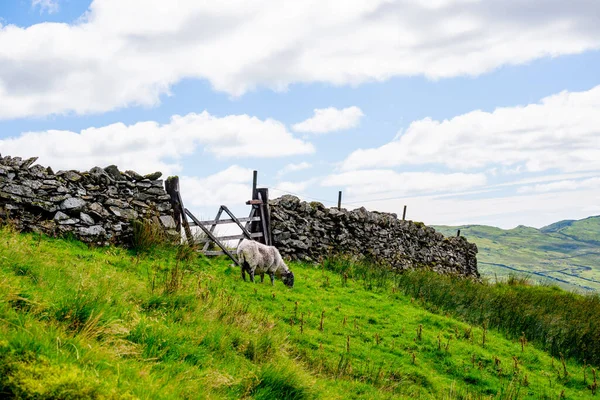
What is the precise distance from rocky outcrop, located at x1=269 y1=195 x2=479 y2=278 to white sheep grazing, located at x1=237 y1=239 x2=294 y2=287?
12.7 feet

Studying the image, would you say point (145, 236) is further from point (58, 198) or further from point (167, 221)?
point (58, 198)

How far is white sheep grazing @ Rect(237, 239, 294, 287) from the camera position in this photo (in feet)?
40.4

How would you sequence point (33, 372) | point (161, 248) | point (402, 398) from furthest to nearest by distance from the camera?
point (161, 248) < point (402, 398) < point (33, 372)

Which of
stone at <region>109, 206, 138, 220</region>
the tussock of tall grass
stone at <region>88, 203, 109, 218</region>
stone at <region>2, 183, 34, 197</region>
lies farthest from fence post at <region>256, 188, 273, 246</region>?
stone at <region>2, 183, 34, 197</region>

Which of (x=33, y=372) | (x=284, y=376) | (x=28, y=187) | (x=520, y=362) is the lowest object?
(x=520, y=362)

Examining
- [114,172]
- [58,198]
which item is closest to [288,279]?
[114,172]

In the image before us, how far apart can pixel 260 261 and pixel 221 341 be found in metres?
7.25

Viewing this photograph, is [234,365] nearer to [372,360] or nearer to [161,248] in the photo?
[372,360]

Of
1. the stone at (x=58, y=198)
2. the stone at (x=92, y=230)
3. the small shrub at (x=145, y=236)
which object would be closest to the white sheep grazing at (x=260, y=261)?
the small shrub at (x=145, y=236)

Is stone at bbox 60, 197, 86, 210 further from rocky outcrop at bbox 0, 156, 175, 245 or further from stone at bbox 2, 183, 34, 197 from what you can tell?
stone at bbox 2, 183, 34, 197

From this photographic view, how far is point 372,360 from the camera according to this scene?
8406mm

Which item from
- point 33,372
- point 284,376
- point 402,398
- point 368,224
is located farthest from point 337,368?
point 368,224

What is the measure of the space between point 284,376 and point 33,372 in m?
2.38

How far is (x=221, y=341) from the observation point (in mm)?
5316
